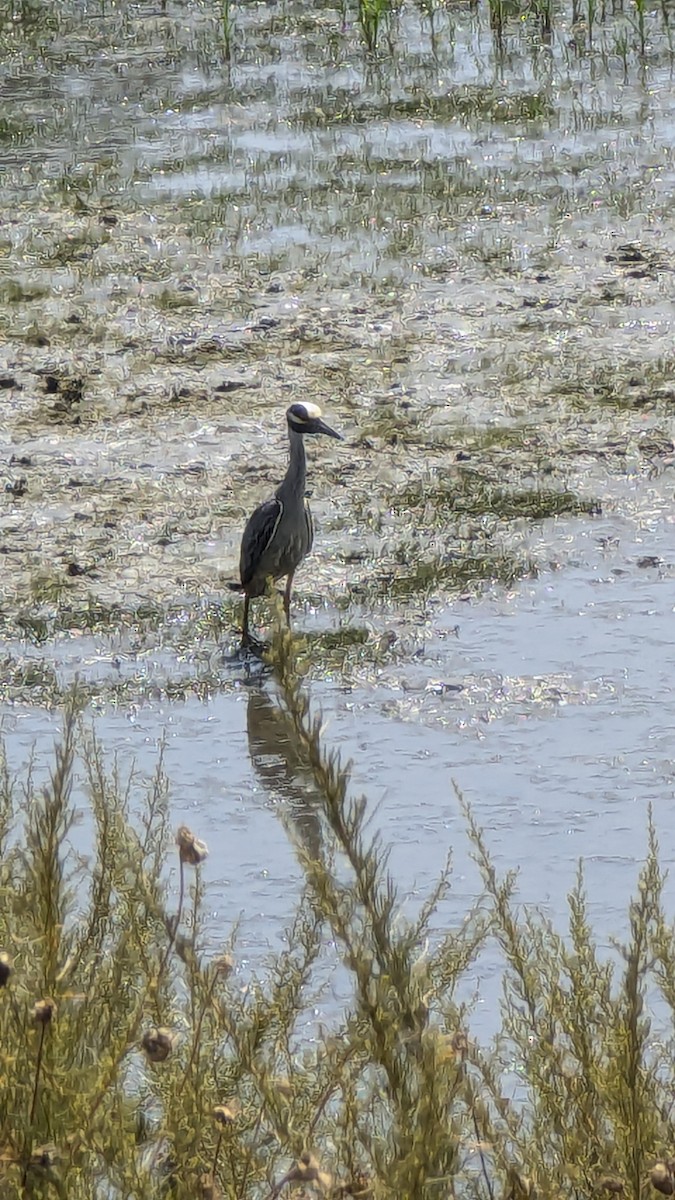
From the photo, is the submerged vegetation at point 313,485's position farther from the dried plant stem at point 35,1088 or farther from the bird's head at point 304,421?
the bird's head at point 304,421

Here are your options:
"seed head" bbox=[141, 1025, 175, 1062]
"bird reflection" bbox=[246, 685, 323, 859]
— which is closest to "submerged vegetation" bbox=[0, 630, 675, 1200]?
"seed head" bbox=[141, 1025, 175, 1062]

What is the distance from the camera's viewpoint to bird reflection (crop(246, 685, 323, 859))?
20.3ft

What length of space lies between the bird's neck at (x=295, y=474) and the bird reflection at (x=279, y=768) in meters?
0.80

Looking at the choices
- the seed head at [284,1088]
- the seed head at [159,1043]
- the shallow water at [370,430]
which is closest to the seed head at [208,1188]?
the seed head at [284,1088]

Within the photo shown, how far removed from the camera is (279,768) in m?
6.54

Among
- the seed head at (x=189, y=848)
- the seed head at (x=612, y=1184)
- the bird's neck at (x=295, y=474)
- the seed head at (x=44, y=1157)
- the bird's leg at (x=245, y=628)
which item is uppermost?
the seed head at (x=189, y=848)

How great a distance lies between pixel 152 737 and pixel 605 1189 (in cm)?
385

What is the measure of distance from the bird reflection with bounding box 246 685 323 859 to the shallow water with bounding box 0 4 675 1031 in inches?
0.6

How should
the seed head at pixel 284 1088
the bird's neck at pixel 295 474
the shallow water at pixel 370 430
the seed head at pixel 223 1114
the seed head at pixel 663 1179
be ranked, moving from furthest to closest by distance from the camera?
the bird's neck at pixel 295 474
the shallow water at pixel 370 430
the seed head at pixel 284 1088
the seed head at pixel 223 1114
the seed head at pixel 663 1179

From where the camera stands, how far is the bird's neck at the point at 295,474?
7547mm

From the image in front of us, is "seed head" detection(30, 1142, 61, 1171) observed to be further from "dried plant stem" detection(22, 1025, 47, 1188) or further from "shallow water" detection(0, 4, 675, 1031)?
"shallow water" detection(0, 4, 675, 1031)

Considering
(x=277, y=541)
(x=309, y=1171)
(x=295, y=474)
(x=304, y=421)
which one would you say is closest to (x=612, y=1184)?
(x=309, y=1171)

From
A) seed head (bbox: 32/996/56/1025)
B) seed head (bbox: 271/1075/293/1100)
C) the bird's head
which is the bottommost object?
the bird's head

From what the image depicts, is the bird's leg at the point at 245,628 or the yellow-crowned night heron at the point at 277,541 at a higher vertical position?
the yellow-crowned night heron at the point at 277,541
